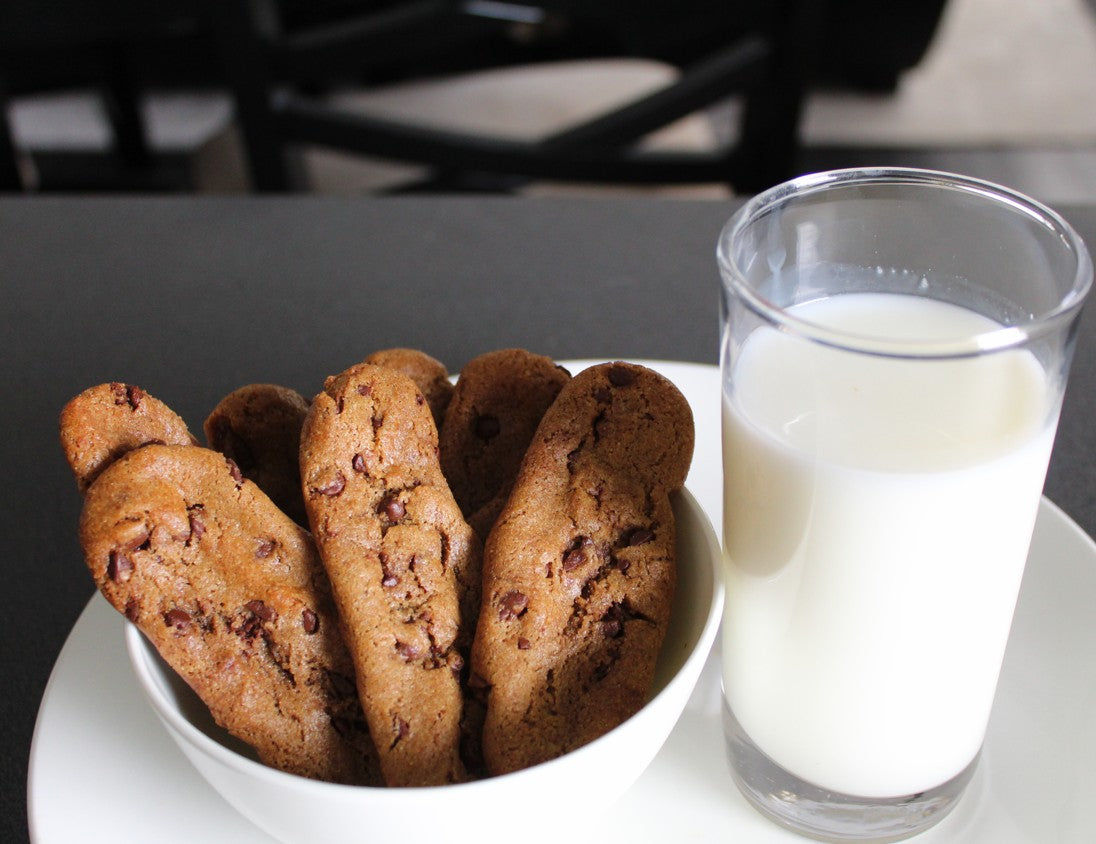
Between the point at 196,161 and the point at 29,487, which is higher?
the point at 29,487

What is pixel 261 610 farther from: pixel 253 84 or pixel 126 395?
pixel 253 84

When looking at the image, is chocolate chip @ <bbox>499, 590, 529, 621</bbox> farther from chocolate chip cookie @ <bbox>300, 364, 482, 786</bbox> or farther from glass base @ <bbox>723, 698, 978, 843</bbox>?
glass base @ <bbox>723, 698, 978, 843</bbox>

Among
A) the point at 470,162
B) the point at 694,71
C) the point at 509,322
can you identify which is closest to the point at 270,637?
the point at 509,322

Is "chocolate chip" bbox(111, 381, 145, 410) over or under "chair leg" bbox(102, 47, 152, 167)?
over

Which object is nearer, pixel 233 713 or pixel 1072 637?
pixel 233 713

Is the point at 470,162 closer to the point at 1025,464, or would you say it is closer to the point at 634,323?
the point at 634,323

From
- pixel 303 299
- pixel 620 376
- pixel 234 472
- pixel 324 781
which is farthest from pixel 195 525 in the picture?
pixel 303 299

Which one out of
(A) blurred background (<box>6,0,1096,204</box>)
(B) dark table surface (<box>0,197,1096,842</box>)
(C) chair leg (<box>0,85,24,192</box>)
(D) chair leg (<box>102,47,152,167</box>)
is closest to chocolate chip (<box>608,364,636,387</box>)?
(B) dark table surface (<box>0,197,1096,842</box>)
